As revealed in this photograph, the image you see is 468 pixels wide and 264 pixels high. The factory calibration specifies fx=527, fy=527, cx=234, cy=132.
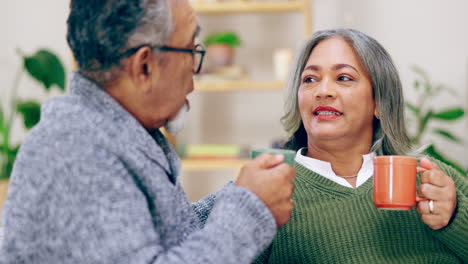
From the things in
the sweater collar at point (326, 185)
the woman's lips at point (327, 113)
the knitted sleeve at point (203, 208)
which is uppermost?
the woman's lips at point (327, 113)

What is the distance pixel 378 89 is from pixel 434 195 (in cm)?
43

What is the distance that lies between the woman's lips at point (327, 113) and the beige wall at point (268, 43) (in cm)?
223

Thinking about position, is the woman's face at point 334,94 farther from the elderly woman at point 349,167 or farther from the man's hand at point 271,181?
the man's hand at point 271,181

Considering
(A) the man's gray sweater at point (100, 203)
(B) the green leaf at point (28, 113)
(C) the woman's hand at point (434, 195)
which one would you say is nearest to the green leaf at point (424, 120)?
(C) the woman's hand at point (434, 195)

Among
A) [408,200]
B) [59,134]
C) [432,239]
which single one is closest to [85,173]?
[59,134]

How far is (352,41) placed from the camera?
4.89 ft

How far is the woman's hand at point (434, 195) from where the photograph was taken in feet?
3.79

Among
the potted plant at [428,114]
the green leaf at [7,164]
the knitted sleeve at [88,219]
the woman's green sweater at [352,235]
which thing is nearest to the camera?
the knitted sleeve at [88,219]

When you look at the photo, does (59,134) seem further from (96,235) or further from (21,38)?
(21,38)

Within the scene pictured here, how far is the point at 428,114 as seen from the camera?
3.06 m

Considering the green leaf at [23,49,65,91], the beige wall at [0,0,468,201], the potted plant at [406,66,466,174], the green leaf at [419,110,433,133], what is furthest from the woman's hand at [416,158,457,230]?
the green leaf at [23,49,65,91]

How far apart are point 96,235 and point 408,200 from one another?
651 millimetres

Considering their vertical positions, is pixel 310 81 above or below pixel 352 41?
below

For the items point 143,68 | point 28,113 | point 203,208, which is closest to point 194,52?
point 143,68
